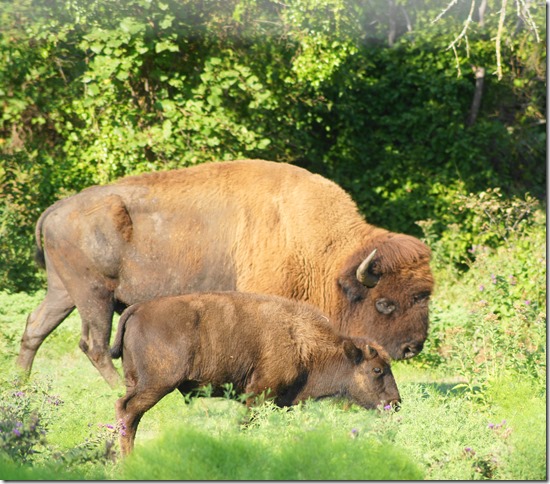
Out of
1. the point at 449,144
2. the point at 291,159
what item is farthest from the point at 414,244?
the point at 449,144

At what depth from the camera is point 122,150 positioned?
13.2m

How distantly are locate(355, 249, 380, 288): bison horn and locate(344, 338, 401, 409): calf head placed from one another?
1.22 metres

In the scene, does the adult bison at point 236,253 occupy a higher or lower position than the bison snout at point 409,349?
higher

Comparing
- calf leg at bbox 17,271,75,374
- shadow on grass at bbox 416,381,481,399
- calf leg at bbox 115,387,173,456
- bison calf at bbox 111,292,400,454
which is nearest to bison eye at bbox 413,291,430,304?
shadow on grass at bbox 416,381,481,399

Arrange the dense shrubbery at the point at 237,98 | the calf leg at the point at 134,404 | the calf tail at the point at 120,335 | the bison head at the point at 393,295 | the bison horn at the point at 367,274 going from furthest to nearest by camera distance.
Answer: the dense shrubbery at the point at 237,98 → the bison head at the point at 393,295 → the bison horn at the point at 367,274 → the calf tail at the point at 120,335 → the calf leg at the point at 134,404

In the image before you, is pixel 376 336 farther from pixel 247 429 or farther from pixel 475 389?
pixel 247 429

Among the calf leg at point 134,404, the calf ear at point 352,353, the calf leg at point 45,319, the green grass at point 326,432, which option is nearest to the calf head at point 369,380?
the calf ear at point 352,353

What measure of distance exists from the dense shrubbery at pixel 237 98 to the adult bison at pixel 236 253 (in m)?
3.95

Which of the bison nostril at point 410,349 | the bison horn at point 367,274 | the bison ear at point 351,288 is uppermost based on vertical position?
A: the bison horn at point 367,274

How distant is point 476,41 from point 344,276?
957 centimetres

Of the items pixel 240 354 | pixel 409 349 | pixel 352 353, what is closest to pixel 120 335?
pixel 240 354

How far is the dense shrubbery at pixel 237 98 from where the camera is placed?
12.9 m

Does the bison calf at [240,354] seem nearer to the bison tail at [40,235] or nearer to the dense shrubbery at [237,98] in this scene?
the bison tail at [40,235]

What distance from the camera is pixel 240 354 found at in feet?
23.0
